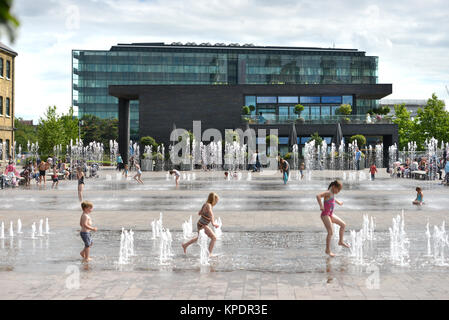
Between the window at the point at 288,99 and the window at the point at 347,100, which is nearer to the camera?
the window at the point at 347,100

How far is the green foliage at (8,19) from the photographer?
2.32m

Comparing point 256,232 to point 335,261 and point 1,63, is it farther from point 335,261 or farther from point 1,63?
point 1,63

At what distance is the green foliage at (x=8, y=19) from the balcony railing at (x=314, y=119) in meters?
59.0

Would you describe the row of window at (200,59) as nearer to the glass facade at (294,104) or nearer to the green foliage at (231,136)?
the glass facade at (294,104)

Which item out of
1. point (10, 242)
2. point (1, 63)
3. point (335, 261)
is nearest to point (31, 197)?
point (10, 242)

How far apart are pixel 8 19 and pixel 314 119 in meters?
59.6

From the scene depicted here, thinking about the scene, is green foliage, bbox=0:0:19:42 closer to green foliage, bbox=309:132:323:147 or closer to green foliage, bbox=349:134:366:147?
green foliage, bbox=349:134:366:147

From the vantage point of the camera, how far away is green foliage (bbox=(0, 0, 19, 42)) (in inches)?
91.2

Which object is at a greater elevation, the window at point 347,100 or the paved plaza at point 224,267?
the window at point 347,100

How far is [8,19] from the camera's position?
233 centimetres

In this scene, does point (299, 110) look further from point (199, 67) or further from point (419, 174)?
point (199, 67)

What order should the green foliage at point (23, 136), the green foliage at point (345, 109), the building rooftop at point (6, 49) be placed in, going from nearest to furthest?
the building rooftop at point (6, 49), the green foliage at point (345, 109), the green foliage at point (23, 136)

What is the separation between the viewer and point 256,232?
13602 millimetres

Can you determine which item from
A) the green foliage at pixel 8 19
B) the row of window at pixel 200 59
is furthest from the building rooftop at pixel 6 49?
the row of window at pixel 200 59
